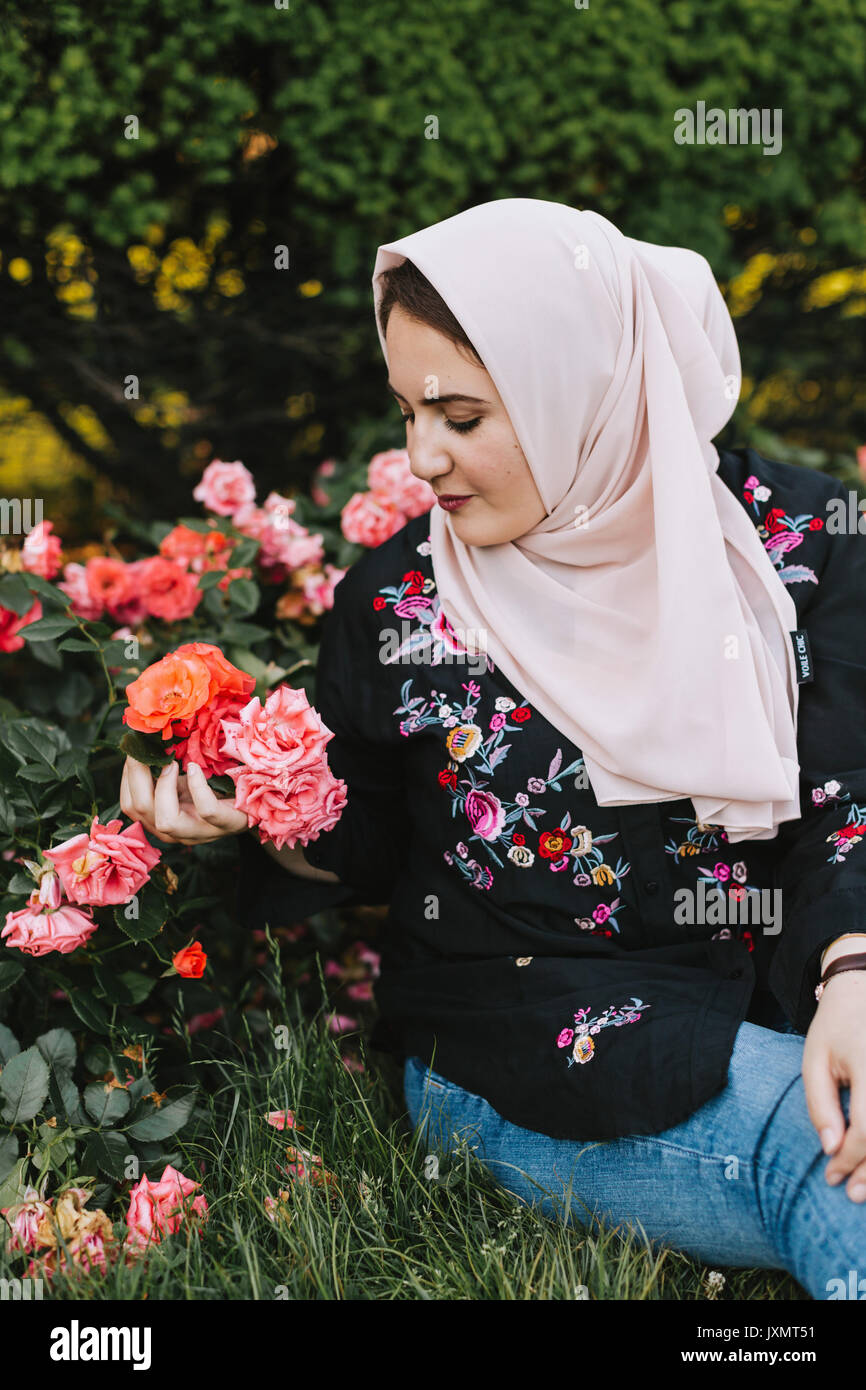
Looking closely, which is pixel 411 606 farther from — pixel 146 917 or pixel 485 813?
pixel 146 917

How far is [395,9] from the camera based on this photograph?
2.80 m

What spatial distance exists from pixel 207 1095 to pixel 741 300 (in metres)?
2.86

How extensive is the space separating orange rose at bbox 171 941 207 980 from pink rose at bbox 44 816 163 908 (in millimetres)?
163

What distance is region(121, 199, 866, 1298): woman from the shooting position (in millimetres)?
1615

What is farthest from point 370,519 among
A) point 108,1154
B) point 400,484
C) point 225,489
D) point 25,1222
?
point 25,1222

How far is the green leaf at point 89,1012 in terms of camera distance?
6.17 feet

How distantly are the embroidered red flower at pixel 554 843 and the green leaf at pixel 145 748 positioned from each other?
22.8 inches

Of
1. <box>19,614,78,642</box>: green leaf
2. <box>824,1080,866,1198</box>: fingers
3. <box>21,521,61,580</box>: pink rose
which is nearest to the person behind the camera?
<box>824,1080,866,1198</box>: fingers

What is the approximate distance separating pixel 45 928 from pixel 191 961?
24 centimetres

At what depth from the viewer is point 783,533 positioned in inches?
72.5

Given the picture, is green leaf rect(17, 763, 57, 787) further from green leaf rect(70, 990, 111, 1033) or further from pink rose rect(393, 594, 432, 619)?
pink rose rect(393, 594, 432, 619)

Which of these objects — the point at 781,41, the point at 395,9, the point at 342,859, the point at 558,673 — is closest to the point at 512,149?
the point at 395,9

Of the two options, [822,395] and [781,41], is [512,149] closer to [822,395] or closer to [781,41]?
[781,41]

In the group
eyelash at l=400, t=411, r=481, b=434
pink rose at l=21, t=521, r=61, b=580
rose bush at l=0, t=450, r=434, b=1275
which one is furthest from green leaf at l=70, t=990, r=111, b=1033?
eyelash at l=400, t=411, r=481, b=434
